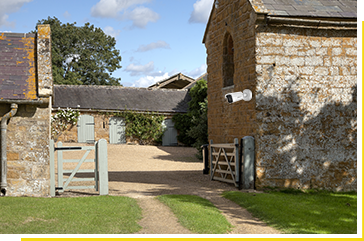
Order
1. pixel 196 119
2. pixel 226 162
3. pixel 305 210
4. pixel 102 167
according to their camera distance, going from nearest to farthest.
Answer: pixel 305 210 < pixel 102 167 < pixel 226 162 < pixel 196 119

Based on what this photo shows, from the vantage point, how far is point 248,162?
1069 centimetres

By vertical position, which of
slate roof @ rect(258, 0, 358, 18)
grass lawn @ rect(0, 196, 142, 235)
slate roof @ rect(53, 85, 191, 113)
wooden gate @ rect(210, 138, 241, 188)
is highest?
slate roof @ rect(258, 0, 358, 18)

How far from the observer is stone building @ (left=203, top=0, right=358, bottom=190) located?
10664mm

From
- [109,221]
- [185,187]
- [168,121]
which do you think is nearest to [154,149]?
[168,121]

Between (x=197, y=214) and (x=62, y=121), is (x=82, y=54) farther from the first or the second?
(x=197, y=214)

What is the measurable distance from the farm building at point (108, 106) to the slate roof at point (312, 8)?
16.5m

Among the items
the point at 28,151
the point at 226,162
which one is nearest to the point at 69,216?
the point at 28,151

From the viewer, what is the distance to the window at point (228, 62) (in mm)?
12844

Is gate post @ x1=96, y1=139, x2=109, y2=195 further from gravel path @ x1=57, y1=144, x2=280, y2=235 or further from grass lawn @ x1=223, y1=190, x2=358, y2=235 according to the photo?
grass lawn @ x1=223, y1=190, x2=358, y2=235

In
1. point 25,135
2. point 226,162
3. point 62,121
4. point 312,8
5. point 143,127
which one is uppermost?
point 312,8

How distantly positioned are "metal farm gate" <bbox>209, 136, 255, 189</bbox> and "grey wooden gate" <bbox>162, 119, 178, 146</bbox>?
1395cm

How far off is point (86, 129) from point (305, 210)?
19428 millimetres

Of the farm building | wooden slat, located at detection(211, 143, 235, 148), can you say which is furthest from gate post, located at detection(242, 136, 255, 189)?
the farm building

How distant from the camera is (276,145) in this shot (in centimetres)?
1067
